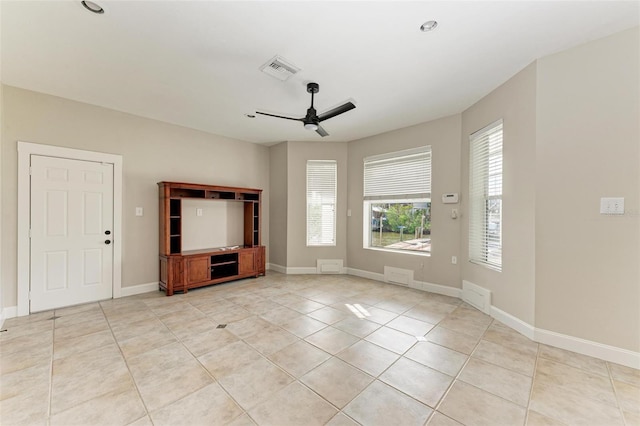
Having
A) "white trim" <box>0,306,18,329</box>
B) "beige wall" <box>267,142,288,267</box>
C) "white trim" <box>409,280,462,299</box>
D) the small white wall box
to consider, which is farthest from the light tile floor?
"beige wall" <box>267,142,288,267</box>

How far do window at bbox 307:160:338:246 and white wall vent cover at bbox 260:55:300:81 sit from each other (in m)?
3.02

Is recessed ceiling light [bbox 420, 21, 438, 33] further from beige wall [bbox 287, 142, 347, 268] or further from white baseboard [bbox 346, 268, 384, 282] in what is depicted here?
white baseboard [bbox 346, 268, 384, 282]

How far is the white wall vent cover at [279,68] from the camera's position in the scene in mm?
2445

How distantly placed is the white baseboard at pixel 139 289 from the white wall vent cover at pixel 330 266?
10.1 ft

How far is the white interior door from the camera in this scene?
347 cm

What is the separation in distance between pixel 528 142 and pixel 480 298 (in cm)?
211

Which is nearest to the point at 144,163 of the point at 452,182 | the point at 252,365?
the point at 252,365

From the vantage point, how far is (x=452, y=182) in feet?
13.8

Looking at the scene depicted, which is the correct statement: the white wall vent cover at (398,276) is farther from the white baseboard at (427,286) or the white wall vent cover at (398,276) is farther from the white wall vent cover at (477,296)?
the white wall vent cover at (477,296)

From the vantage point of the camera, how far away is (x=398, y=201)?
4.91 meters

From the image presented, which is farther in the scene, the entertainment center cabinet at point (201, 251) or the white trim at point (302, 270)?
the white trim at point (302, 270)

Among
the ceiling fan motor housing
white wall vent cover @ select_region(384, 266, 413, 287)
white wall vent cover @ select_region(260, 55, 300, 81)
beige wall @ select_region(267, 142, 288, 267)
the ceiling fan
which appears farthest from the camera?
beige wall @ select_region(267, 142, 288, 267)

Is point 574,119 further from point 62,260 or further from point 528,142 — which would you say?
point 62,260

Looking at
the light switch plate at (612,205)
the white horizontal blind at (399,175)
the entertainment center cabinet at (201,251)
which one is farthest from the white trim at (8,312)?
the light switch plate at (612,205)
